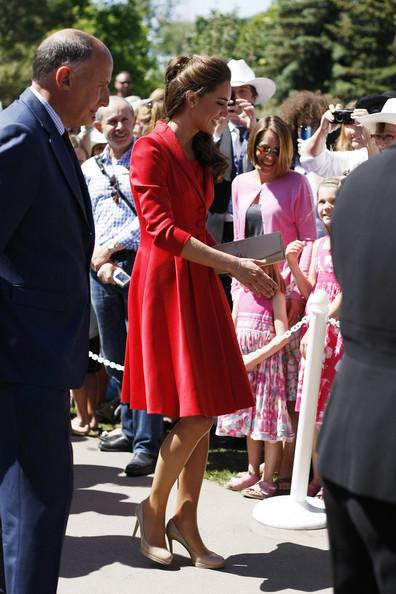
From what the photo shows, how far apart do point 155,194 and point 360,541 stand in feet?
7.80

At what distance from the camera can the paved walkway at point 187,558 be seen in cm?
458

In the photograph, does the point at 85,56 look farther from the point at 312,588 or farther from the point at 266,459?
the point at 266,459

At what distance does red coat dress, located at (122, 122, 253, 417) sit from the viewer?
15.2 feet

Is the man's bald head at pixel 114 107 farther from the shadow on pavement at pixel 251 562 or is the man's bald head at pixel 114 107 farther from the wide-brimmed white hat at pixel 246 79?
the shadow on pavement at pixel 251 562

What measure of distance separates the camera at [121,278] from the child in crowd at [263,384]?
85 cm

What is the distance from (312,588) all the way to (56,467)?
1563 millimetres

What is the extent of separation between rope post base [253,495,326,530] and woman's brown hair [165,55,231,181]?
180 centimetres

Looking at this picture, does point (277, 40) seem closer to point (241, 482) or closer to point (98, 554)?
point (241, 482)

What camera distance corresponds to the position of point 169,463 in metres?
4.70

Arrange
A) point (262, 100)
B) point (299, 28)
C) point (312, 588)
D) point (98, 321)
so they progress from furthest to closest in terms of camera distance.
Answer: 1. point (299, 28)
2. point (262, 100)
3. point (98, 321)
4. point (312, 588)

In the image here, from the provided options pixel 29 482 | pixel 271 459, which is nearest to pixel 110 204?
pixel 271 459

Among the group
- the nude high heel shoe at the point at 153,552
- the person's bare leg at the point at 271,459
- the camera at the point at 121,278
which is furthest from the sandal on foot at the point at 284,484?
the camera at the point at 121,278

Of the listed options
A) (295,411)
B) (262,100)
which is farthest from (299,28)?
(295,411)

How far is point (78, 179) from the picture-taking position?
3658mm
